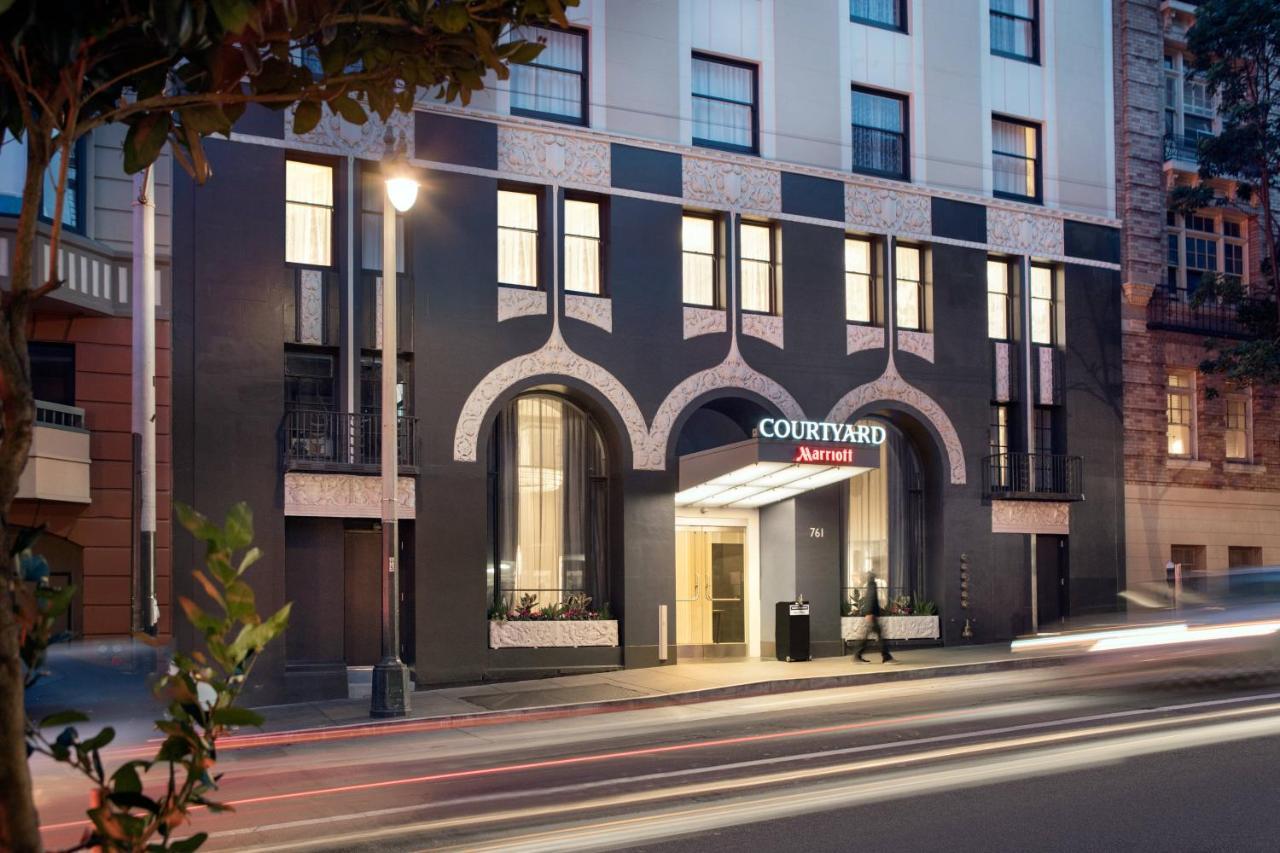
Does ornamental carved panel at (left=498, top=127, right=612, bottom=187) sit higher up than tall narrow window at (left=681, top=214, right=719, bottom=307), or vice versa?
ornamental carved panel at (left=498, top=127, right=612, bottom=187)

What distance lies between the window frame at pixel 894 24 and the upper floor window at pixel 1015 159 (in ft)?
9.75

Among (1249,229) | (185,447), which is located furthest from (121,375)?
(1249,229)

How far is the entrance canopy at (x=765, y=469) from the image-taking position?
74.3 ft

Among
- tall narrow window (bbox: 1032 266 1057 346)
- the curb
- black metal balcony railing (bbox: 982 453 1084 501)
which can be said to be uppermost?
tall narrow window (bbox: 1032 266 1057 346)

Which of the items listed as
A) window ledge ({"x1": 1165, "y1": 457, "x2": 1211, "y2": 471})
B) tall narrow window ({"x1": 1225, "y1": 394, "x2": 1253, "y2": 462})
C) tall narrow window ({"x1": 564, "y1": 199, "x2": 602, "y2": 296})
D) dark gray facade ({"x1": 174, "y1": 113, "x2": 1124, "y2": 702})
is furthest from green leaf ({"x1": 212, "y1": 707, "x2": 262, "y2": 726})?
tall narrow window ({"x1": 1225, "y1": 394, "x2": 1253, "y2": 462})

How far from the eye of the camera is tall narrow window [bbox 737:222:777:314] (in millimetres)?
26875

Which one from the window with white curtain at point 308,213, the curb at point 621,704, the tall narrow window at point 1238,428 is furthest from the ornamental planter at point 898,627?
the window with white curtain at point 308,213

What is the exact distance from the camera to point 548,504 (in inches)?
980

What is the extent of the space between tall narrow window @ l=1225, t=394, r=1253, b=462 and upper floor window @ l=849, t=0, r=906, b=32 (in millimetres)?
12312

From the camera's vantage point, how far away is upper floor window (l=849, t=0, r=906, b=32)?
93.4 ft

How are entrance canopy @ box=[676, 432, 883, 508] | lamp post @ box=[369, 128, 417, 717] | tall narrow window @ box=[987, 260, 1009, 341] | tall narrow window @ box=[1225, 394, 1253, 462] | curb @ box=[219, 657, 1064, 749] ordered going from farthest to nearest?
tall narrow window @ box=[1225, 394, 1253, 462] < tall narrow window @ box=[987, 260, 1009, 341] < entrance canopy @ box=[676, 432, 883, 508] < lamp post @ box=[369, 128, 417, 717] < curb @ box=[219, 657, 1064, 749]

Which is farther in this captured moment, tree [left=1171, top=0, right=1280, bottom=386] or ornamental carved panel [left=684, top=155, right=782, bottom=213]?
tree [left=1171, top=0, right=1280, bottom=386]

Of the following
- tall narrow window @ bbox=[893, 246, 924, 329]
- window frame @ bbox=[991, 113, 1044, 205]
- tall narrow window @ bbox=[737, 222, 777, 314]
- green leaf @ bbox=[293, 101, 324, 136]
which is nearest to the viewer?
green leaf @ bbox=[293, 101, 324, 136]

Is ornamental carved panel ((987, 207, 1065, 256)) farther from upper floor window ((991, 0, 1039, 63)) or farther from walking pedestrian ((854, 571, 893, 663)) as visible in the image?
walking pedestrian ((854, 571, 893, 663))
